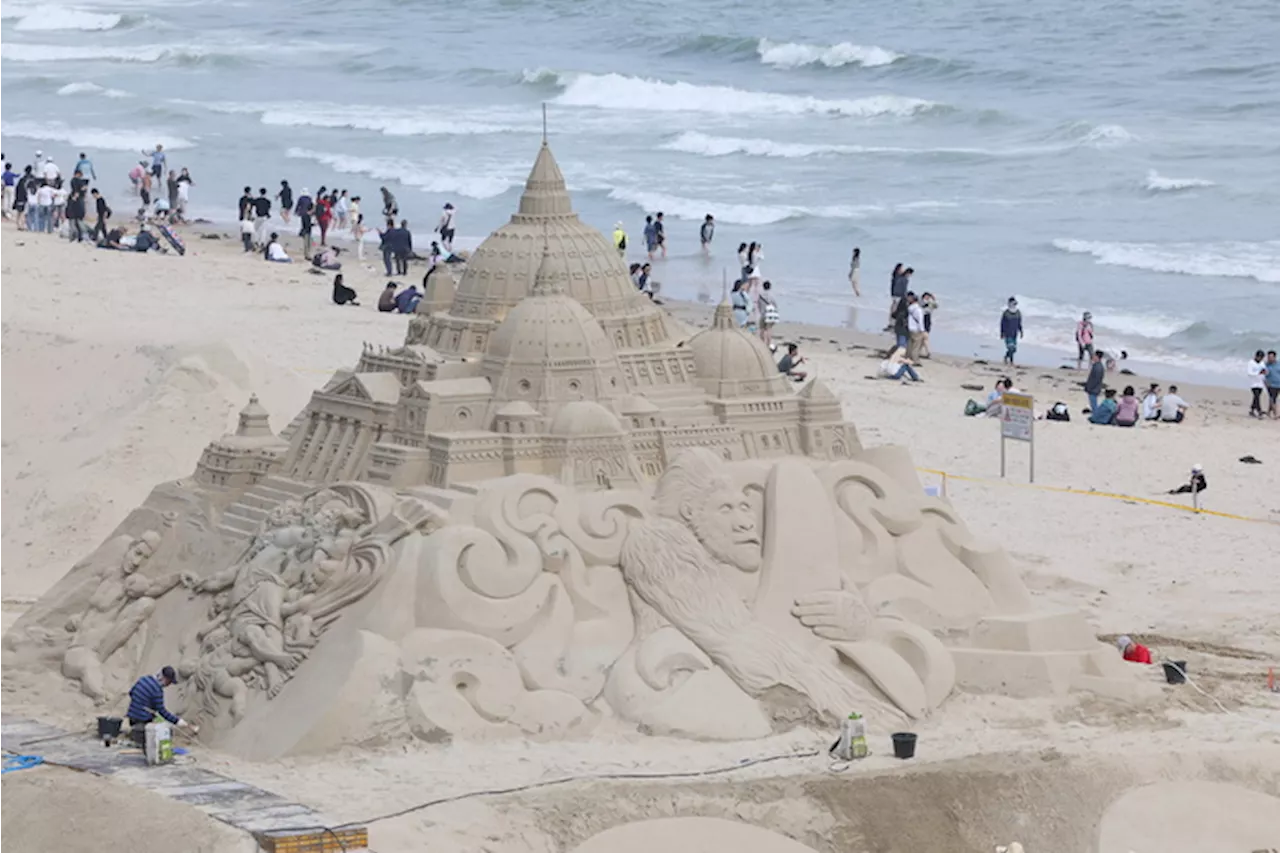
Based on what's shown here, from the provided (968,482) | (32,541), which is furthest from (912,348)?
(32,541)

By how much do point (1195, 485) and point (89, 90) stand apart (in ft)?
190

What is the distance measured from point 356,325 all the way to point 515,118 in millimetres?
35963

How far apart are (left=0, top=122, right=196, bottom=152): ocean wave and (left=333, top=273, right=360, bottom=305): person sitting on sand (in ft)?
86.6

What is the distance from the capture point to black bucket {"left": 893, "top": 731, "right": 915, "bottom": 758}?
29.0 m

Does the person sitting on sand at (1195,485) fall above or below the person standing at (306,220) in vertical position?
below

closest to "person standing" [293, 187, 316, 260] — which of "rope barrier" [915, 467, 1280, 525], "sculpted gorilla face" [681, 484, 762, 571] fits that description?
"rope barrier" [915, 467, 1280, 525]

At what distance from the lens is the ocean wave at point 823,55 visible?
3585 inches

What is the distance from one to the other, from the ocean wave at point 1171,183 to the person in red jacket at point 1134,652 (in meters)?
34.4

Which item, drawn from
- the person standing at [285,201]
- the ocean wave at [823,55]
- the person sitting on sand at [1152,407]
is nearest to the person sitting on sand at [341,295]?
the person standing at [285,201]

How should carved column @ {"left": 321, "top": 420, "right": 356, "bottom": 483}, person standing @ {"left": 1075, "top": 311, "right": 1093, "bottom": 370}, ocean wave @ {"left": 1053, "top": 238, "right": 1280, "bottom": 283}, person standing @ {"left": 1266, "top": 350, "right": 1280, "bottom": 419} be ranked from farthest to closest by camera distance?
ocean wave @ {"left": 1053, "top": 238, "right": 1280, "bottom": 283} → person standing @ {"left": 1075, "top": 311, "right": 1093, "bottom": 370} → person standing @ {"left": 1266, "top": 350, "right": 1280, "bottom": 419} → carved column @ {"left": 321, "top": 420, "right": 356, "bottom": 483}

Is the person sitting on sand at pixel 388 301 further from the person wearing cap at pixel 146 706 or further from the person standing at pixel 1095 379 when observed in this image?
the person wearing cap at pixel 146 706

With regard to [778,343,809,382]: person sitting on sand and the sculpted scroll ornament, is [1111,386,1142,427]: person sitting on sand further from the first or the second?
the sculpted scroll ornament

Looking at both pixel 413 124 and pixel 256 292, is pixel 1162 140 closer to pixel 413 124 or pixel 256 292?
pixel 413 124

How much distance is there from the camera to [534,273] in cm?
3341
